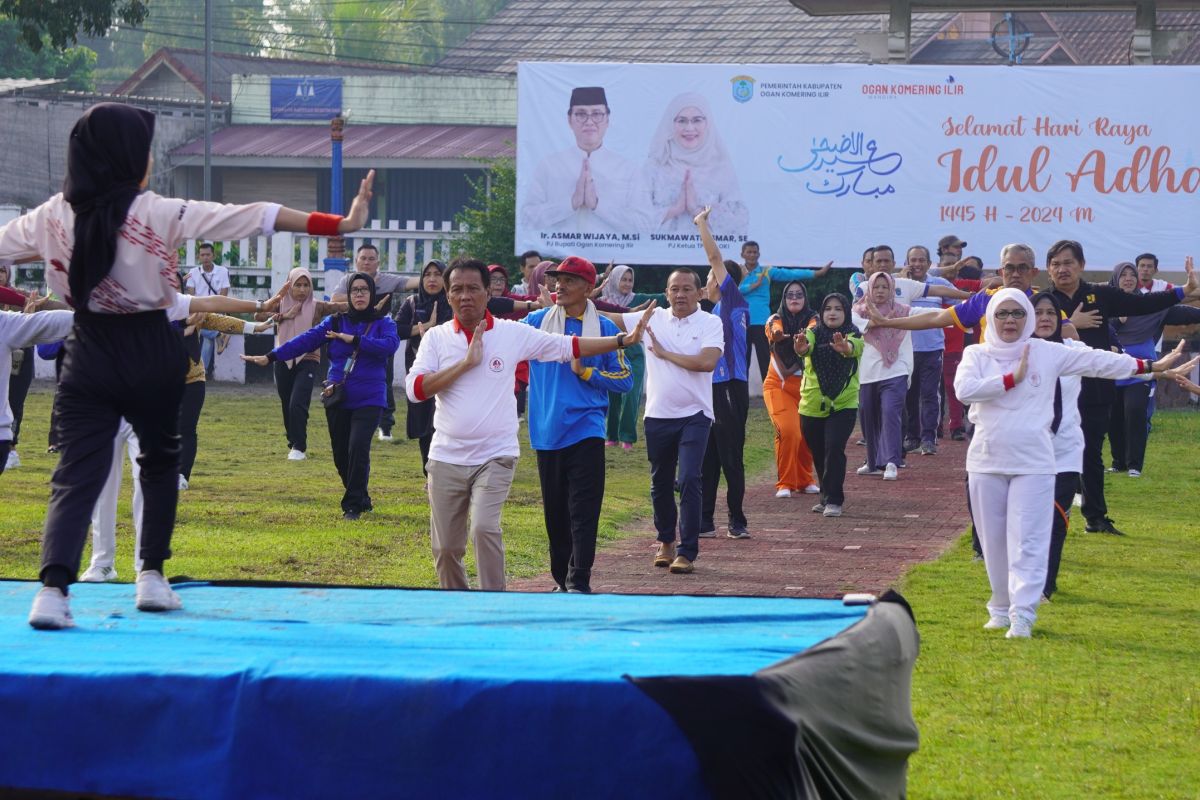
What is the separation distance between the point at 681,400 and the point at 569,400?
2.14m

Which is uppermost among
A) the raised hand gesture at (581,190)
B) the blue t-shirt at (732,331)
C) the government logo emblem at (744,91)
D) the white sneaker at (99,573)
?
the government logo emblem at (744,91)

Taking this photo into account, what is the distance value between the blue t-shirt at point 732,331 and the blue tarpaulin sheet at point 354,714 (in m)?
7.57

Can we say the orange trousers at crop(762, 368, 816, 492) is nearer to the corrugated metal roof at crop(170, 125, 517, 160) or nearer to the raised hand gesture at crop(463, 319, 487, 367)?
the raised hand gesture at crop(463, 319, 487, 367)

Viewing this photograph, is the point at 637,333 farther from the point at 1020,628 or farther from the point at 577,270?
the point at 1020,628

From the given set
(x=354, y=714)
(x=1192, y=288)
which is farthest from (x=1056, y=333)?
(x=354, y=714)

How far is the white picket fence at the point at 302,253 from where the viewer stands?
28250mm

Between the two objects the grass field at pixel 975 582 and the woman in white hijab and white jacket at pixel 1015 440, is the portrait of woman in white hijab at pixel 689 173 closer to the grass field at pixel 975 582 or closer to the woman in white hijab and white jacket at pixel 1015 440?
the grass field at pixel 975 582

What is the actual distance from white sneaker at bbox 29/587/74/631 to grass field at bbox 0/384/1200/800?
Answer: 326 cm

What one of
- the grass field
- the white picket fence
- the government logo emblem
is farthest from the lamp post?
the government logo emblem

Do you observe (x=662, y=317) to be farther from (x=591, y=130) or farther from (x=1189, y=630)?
(x=591, y=130)

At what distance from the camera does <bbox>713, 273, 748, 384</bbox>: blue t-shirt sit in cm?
1305

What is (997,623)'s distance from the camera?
9641 millimetres

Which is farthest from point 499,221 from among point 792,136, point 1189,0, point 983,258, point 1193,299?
point 1193,299

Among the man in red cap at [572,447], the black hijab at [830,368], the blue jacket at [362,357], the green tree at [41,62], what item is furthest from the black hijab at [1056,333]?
the green tree at [41,62]
